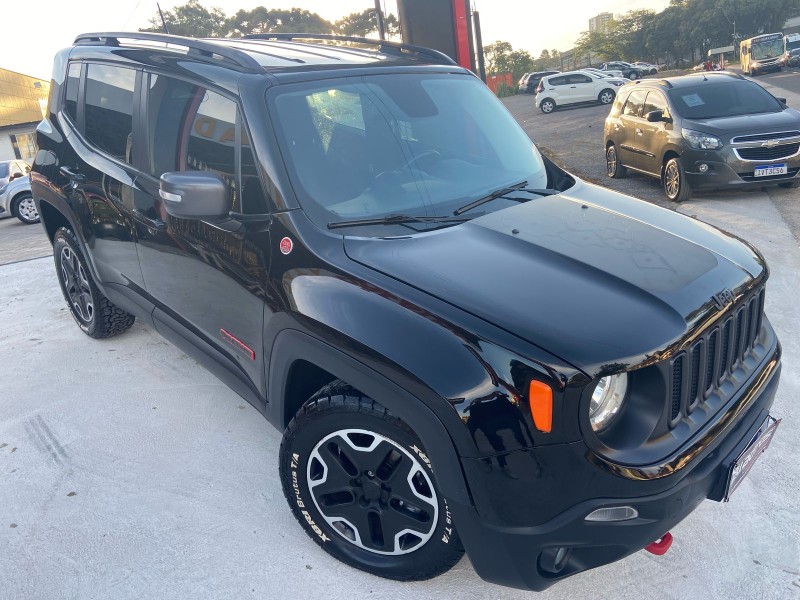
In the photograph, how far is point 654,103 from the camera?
29.8ft

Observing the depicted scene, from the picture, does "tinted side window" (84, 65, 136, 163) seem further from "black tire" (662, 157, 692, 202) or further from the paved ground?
"black tire" (662, 157, 692, 202)

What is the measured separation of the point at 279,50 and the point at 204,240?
1.09 meters

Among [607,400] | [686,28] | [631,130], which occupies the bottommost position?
[607,400]

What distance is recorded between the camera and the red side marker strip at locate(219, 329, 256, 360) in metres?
2.75

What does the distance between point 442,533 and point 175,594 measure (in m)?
1.09

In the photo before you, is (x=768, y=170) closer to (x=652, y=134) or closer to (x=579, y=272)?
(x=652, y=134)

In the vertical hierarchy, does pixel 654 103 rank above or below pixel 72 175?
below

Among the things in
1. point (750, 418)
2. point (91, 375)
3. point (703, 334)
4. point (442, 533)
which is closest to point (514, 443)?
point (442, 533)

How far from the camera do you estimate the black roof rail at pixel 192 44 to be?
2805 millimetres

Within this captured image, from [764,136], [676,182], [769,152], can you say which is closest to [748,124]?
[764,136]

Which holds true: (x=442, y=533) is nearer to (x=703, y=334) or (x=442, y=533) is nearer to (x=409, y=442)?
(x=409, y=442)

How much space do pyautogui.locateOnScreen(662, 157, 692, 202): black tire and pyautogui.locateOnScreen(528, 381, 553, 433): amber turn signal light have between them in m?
7.30

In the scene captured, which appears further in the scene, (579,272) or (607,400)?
(579,272)

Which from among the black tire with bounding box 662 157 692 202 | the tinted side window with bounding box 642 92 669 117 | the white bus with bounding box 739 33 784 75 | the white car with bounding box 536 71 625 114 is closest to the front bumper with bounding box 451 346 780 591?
the black tire with bounding box 662 157 692 202
